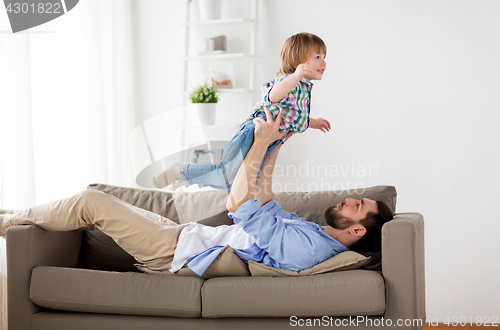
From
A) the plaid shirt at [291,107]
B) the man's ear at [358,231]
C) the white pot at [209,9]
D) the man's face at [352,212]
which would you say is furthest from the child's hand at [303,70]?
the white pot at [209,9]

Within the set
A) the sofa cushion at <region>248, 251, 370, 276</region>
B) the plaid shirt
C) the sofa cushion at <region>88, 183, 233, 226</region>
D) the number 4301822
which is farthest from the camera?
the number 4301822

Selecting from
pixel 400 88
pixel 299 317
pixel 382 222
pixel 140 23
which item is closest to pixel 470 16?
pixel 400 88

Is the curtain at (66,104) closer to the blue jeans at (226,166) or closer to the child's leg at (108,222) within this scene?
the child's leg at (108,222)

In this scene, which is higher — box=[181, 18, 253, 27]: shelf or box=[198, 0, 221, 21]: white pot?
box=[198, 0, 221, 21]: white pot

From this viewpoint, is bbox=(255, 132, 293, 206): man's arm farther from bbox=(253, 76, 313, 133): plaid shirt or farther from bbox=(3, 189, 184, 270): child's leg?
bbox=(3, 189, 184, 270): child's leg

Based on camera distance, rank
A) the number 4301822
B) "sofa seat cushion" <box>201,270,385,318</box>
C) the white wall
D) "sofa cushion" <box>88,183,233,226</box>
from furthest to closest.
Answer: the white wall → the number 4301822 → "sofa cushion" <box>88,183,233,226</box> → "sofa seat cushion" <box>201,270,385,318</box>

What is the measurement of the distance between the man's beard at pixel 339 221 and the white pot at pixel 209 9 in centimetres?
177

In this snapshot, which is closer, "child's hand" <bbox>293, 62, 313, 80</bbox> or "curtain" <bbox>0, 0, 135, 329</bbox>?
"child's hand" <bbox>293, 62, 313, 80</bbox>

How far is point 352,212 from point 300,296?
0.45m

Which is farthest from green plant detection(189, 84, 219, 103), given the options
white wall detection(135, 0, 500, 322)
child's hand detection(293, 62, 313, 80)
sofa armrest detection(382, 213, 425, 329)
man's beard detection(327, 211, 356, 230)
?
sofa armrest detection(382, 213, 425, 329)

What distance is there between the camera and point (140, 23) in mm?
3607

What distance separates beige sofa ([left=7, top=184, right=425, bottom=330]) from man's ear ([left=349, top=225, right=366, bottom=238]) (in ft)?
0.50

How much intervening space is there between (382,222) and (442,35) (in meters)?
1.47

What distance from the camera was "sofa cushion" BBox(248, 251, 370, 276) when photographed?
190 cm
